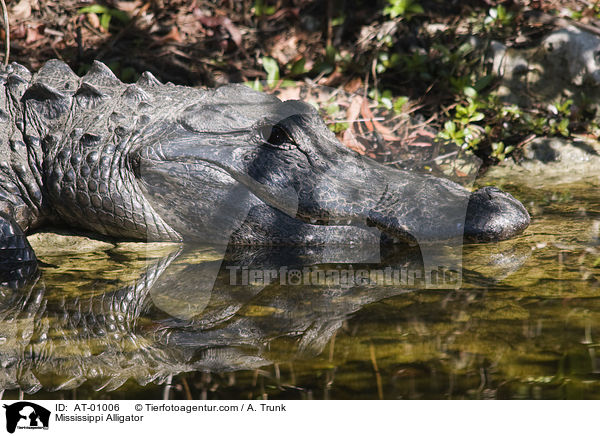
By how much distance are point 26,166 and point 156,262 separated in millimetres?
1027

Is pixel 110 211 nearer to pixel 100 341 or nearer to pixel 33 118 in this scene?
pixel 33 118

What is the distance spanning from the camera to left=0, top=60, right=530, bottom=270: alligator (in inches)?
129

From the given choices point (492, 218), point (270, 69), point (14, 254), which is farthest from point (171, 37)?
point (492, 218)

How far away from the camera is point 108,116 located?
142 inches

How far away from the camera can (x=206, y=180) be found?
3418mm

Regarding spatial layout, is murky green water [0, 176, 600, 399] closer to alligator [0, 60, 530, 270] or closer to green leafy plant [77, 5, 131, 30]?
alligator [0, 60, 530, 270]

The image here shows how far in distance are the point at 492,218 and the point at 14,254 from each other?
2.37 m

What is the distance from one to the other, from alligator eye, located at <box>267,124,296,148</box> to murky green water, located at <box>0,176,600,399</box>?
0.61 metres

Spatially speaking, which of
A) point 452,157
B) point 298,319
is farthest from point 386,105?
point 298,319

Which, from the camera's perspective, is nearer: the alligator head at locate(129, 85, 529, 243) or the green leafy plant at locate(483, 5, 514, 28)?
the alligator head at locate(129, 85, 529, 243)

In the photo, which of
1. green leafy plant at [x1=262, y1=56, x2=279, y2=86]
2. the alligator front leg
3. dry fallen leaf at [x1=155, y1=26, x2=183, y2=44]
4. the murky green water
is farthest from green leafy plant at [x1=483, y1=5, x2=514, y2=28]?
the alligator front leg

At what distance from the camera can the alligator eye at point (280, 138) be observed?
3465mm
